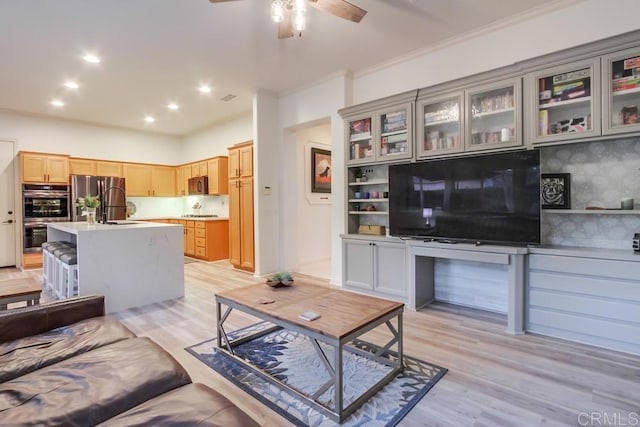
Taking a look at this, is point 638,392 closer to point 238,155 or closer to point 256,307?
point 256,307

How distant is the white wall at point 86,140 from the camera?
20.2ft

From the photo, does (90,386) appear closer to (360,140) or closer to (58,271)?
(58,271)

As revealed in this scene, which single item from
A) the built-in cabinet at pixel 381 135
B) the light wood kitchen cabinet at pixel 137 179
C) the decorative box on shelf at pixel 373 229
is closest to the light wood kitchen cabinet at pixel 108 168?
the light wood kitchen cabinet at pixel 137 179

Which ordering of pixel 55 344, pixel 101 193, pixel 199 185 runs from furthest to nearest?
pixel 199 185 < pixel 101 193 < pixel 55 344

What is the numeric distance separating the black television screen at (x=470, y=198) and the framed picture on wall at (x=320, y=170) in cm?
229

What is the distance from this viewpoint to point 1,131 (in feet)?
19.5

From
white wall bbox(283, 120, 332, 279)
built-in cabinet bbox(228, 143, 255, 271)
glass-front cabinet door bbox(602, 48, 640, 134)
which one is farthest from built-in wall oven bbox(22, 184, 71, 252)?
glass-front cabinet door bbox(602, 48, 640, 134)

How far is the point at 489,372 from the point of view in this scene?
7.26ft

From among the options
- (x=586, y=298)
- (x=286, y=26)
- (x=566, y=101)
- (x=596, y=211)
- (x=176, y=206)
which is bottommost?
(x=586, y=298)

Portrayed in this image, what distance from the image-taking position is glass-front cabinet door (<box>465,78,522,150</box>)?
2.99 meters

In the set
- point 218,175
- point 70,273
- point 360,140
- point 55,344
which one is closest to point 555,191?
point 360,140

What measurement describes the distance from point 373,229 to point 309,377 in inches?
92.0

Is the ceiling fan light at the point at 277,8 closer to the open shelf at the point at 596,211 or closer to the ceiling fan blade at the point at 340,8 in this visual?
the ceiling fan blade at the point at 340,8

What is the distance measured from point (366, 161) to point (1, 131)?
688 cm
